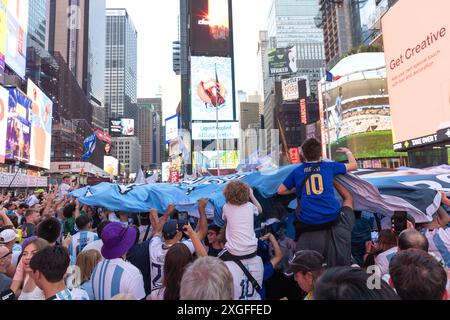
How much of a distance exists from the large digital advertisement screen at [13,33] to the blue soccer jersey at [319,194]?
40.1 metres

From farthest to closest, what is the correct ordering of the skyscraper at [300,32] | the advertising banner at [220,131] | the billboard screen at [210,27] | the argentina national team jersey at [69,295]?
the skyscraper at [300,32], the billboard screen at [210,27], the advertising banner at [220,131], the argentina national team jersey at [69,295]

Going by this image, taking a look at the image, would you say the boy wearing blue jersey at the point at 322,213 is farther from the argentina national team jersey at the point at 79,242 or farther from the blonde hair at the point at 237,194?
the argentina national team jersey at the point at 79,242

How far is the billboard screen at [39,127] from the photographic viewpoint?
4803 centimetres

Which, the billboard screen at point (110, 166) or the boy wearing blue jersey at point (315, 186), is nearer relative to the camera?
the boy wearing blue jersey at point (315, 186)

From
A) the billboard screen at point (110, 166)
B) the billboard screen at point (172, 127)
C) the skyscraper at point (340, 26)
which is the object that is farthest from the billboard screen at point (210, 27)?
the billboard screen at point (110, 166)

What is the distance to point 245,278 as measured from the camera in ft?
12.0

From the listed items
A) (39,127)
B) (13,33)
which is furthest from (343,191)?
(39,127)

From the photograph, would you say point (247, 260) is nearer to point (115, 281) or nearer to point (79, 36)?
point (115, 281)

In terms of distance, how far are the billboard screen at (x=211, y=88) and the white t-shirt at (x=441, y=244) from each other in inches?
2077

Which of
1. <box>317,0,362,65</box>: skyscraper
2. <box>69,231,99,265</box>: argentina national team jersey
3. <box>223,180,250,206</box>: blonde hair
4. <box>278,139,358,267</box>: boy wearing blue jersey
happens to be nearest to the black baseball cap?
<box>278,139,358,267</box>: boy wearing blue jersey

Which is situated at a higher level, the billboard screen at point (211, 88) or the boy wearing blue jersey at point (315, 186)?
the billboard screen at point (211, 88)

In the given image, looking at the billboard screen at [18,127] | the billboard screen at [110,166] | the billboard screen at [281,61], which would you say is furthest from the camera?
the billboard screen at [110,166]

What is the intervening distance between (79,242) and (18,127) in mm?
42562

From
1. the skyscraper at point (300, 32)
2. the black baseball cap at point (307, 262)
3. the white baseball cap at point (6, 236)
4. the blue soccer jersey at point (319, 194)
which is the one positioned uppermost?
the skyscraper at point (300, 32)
